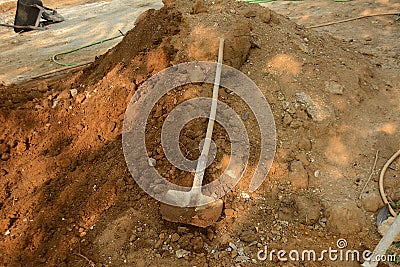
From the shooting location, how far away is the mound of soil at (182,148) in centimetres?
301

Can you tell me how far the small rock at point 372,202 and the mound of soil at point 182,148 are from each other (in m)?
0.11

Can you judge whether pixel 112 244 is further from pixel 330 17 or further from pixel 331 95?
pixel 330 17

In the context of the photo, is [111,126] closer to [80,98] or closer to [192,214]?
[80,98]

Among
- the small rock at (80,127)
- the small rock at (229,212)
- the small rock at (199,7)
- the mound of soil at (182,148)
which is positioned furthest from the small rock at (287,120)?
the small rock at (80,127)

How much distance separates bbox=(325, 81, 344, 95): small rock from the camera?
13.0 ft

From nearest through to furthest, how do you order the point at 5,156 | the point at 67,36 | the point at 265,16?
the point at 5,156
the point at 265,16
the point at 67,36

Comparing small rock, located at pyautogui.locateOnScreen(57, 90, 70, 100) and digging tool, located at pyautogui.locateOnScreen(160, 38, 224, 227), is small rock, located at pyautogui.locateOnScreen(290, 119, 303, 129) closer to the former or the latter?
digging tool, located at pyautogui.locateOnScreen(160, 38, 224, 227)

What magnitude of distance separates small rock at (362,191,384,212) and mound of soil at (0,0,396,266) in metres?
0.11

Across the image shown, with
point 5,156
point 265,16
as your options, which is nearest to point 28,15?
point 5,156


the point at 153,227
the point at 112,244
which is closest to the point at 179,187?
the point at 153,227

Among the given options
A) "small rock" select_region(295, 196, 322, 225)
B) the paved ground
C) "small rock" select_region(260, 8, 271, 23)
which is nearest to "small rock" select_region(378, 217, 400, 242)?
"small rock" select_region(295, 196, 322, 225)

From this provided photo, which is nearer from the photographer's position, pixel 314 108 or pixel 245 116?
pixel 245 116

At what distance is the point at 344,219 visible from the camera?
317 cm

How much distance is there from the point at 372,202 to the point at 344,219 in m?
0.34
